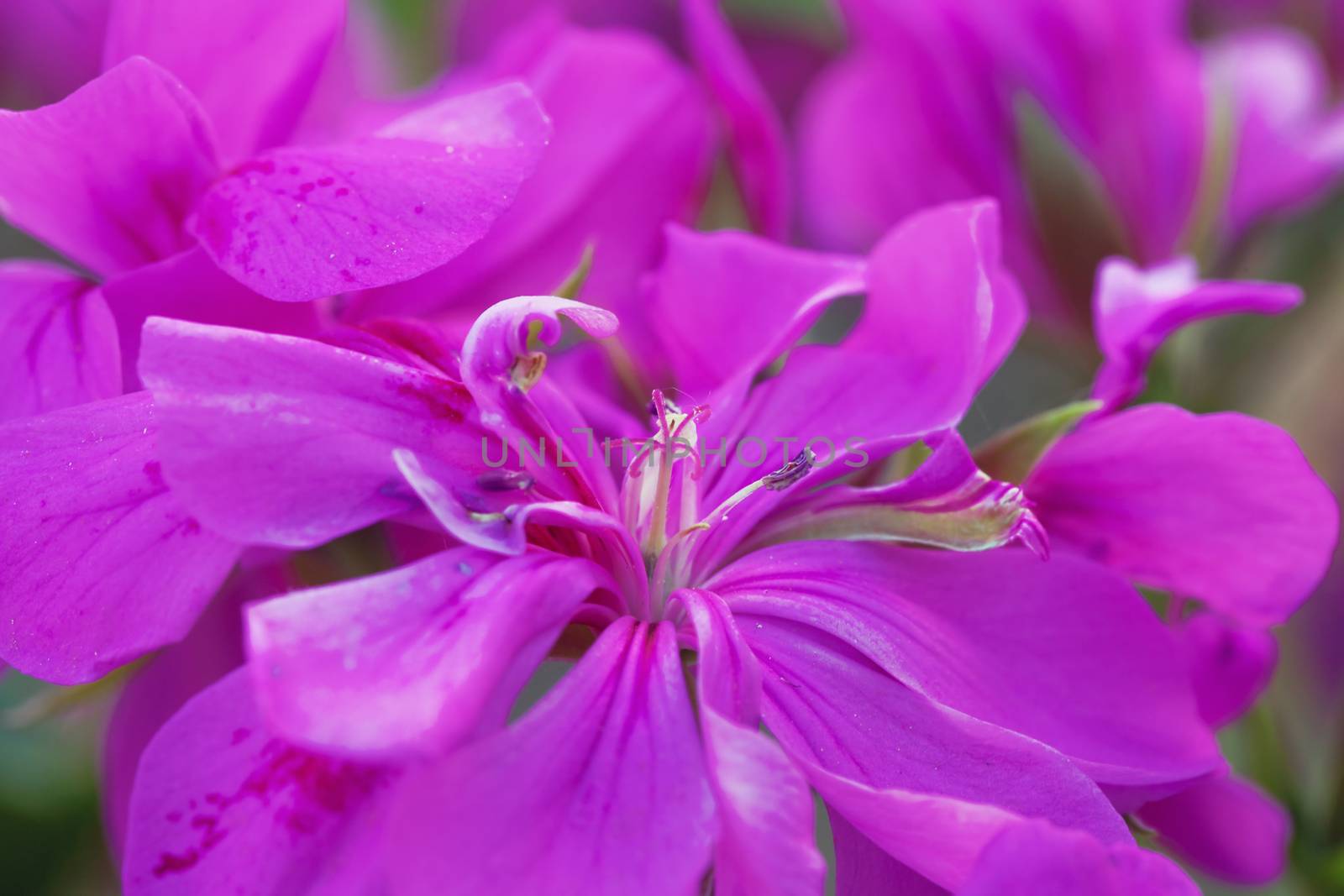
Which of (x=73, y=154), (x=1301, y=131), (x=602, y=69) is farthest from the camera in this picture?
(x=1301, y=131)

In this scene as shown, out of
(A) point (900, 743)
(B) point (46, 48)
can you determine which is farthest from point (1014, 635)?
(B) point (46, 48)

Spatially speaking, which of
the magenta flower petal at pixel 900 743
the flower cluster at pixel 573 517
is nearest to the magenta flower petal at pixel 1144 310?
the flower cluster at pixel 573 517

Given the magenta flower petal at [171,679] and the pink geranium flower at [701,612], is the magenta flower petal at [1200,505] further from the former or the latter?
the magenta flower petal at [171,679]

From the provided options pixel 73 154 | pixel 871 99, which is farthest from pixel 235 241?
pixel 871 99

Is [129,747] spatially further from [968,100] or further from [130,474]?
[968,100]

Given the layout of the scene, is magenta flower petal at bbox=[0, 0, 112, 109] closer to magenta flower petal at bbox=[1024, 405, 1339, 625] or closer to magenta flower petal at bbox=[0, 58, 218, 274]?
magenta flower petal at bbox=[0, 58, 218, 274]

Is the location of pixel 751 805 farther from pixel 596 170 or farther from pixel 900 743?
pixel 596 170
